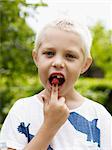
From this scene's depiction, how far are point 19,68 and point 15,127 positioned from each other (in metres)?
3.72

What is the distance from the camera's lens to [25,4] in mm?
4340

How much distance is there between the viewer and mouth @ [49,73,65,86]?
1.78 metres

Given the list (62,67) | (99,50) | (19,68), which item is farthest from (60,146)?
(99,50)

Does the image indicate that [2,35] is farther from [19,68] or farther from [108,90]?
[108,90]

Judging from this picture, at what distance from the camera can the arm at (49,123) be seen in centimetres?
175

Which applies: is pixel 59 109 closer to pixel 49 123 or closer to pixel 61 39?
pixel 49 123

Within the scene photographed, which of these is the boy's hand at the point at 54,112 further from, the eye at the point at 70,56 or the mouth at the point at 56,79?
the eye at the point at 70,56

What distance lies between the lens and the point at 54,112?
1.77m

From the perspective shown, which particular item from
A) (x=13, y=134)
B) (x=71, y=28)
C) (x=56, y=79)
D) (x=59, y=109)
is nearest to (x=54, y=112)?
(x=59, y=109)

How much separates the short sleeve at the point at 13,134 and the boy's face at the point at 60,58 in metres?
0.20

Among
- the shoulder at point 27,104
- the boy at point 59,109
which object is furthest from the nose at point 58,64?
the shoulder at point 27,104

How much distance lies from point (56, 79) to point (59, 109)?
126 millimetres

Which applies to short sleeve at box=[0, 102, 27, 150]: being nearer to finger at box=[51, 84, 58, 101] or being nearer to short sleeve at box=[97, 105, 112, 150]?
finger at box=[51, 84, 58, 101]

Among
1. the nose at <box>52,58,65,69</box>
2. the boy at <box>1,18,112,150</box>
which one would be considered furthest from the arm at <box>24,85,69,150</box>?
the nose at <box>52,58,65,69</box>
